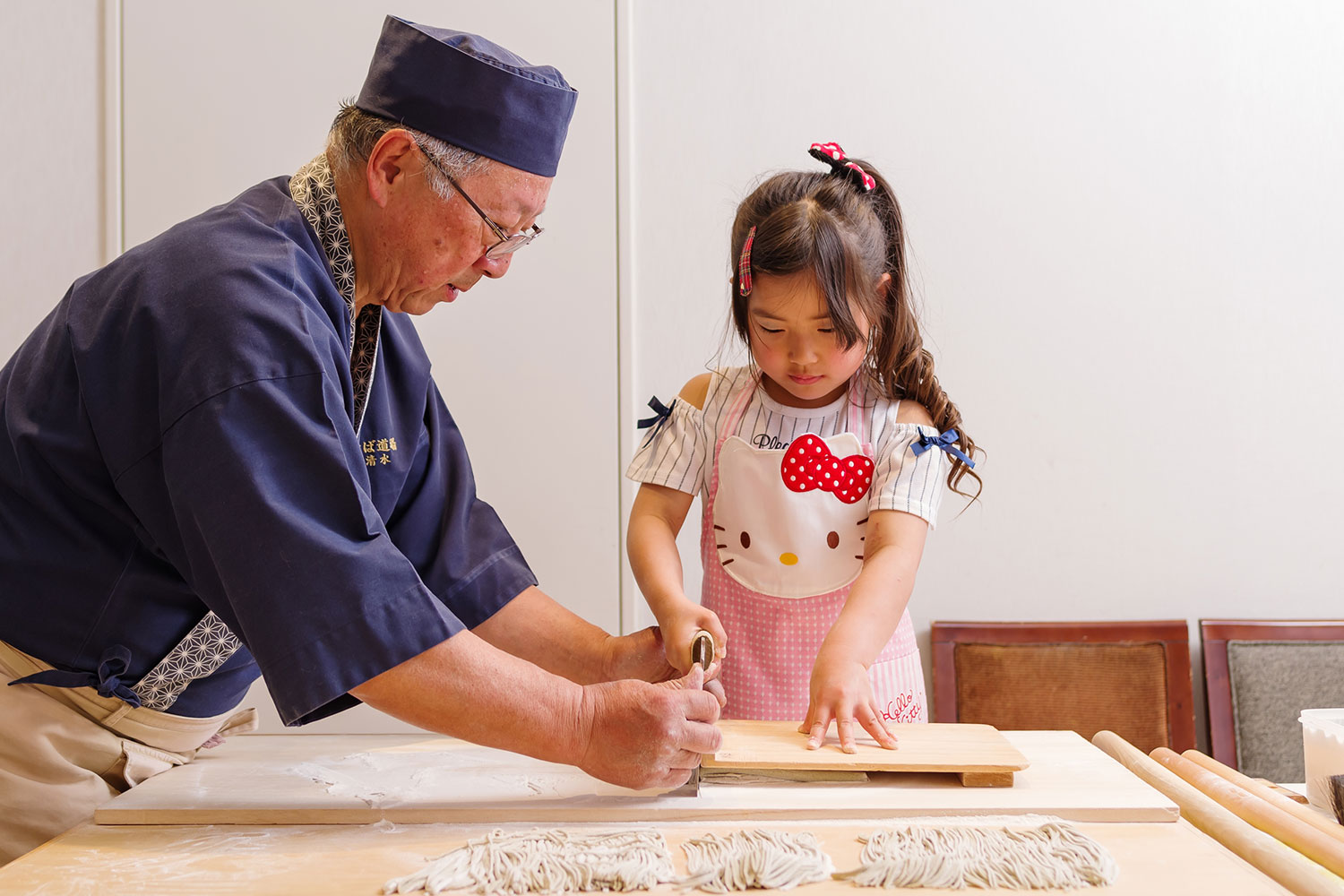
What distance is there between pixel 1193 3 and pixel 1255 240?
1.74ft

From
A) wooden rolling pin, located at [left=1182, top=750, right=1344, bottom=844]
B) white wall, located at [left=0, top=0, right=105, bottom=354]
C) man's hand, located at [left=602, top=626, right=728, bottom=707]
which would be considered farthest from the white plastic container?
white wall, located at [left=0, top=0, right=105, bottom=354]

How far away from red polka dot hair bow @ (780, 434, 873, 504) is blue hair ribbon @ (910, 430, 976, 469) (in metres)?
0.08

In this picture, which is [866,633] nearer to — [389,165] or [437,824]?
[437,824]

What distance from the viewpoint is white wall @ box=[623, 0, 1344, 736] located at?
218 centimetres

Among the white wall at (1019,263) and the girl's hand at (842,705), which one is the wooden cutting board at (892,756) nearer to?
the girl's hand at (842,705)

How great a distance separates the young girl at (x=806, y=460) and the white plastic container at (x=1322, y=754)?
45cm

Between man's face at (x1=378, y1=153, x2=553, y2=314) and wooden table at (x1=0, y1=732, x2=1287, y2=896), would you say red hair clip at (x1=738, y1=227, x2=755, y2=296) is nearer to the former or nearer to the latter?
man's face at (x1=378, y1=153, x2=553, y2=314)

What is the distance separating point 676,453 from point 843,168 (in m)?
0.47

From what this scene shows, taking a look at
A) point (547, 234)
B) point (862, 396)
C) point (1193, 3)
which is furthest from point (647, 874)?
point (1193, 3)

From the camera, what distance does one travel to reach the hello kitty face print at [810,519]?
4.56 ft

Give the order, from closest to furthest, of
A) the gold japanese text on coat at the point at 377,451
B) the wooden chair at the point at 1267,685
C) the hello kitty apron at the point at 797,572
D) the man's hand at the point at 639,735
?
the man's hand at the point at 639,735 → the gold japanese text on coat at the point at 377,451 → the hello kitty apron at the point at 797,572 → the wooden chair at the point at 1267,685

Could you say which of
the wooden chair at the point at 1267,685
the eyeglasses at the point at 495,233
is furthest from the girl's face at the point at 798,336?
the wooden chair at the point at 1267,685

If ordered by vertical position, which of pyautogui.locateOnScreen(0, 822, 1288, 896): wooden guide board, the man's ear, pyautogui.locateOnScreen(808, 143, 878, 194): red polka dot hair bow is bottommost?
pyautogui.locateOnScreen(0, 822, 1288, 896): wooden guide board

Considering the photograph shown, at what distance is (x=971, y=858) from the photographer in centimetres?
79
